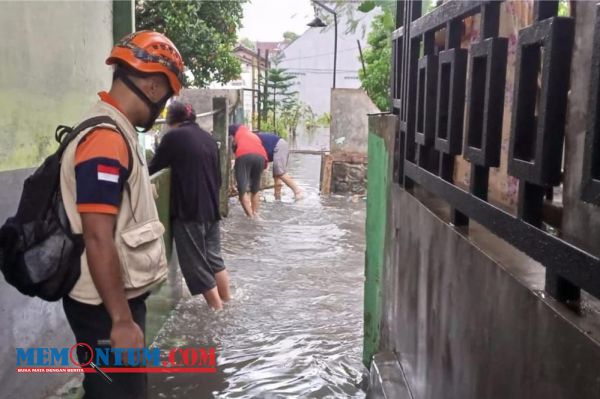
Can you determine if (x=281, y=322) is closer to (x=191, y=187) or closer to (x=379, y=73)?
(x=191, y=187)

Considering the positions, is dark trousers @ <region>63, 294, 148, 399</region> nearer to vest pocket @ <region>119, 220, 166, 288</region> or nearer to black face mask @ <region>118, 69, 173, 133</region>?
vest pocket @ <region>119, 220, 166, 288</region>

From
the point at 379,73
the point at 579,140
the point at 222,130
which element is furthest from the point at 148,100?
the point at 379,73

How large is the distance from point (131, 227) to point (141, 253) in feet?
0.38

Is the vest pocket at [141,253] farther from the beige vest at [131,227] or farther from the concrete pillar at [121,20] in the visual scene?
the concrete pillar at [121,20]

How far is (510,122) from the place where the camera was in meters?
1.83

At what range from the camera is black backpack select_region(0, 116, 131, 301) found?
228 cm

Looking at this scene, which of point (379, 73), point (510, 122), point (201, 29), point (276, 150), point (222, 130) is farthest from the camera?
point (379, 73)

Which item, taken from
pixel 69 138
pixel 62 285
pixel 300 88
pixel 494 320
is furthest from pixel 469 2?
pixel 300 88

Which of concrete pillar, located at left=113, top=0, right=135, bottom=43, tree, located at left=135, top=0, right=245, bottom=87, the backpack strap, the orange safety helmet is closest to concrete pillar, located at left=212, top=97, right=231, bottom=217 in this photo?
tree, located at left=135, top=0, right=245, bottom=87

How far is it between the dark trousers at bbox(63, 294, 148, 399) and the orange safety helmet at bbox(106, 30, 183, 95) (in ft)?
3.08

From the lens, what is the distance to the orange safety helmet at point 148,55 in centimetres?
251

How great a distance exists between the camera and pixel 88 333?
8.04ft

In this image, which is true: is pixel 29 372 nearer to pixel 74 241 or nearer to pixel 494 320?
pixel 74 241

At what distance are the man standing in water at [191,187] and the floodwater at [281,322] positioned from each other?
459 millimetres
